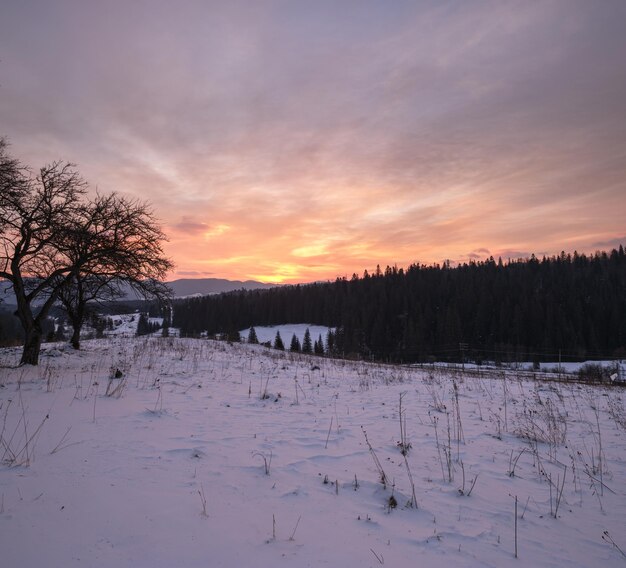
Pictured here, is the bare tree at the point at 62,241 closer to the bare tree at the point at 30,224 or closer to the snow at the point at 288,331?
the bare tree at the point at 30,224

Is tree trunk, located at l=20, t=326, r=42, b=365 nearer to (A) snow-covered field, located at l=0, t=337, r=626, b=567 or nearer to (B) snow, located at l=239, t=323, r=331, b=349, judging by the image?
(A) snow-covered field, located at l=0, t=337, r=626, b=567

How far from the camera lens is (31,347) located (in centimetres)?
1137

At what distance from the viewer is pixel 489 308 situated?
82375mm

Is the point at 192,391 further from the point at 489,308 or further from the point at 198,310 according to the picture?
the point at 198,310

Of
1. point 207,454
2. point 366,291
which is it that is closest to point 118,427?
point 207,454

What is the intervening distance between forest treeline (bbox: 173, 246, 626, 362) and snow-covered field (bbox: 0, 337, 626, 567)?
181 ft

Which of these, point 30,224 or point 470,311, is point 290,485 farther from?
point 470,311

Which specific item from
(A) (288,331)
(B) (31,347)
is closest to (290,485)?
(B) (31,347)

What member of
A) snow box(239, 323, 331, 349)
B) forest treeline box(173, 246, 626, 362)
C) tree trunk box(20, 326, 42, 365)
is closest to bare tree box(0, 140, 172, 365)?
tree trunk box(20, 326, 42, 365)

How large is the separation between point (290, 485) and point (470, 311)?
8952 cm

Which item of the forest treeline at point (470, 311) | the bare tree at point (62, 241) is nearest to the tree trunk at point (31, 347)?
the bare tree at point (62, 241)

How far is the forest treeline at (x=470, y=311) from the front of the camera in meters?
76.5

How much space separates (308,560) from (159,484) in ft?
6.28

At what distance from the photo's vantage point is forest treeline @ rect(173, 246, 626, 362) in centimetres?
7650
